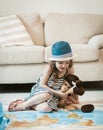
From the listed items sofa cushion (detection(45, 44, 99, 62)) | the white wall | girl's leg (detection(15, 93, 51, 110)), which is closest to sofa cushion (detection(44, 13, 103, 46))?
the white wall

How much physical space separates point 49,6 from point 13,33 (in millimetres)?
665

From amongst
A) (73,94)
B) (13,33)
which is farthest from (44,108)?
(13,33)

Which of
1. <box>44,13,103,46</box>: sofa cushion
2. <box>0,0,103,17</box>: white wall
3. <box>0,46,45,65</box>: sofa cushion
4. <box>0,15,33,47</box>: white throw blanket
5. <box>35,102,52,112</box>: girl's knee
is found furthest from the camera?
<box>0,0,103,17</box>: white wall

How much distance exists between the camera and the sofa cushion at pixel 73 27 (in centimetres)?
353

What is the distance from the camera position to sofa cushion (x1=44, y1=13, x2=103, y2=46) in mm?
3525

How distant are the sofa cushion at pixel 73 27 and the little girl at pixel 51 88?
3.98ft

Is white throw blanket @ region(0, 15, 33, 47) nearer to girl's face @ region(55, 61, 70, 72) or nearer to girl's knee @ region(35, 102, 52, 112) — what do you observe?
girl's face @ region(55, 61, 70, 72)

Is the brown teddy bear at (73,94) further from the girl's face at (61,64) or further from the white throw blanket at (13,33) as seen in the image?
the white throw blanket at (13,33)

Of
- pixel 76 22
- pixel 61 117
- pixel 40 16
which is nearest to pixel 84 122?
pixel 61 117

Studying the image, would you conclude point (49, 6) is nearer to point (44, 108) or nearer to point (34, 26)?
point (34, 26)

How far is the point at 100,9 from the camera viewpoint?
3803 mm

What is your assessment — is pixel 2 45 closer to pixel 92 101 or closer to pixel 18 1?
pixel 18 1

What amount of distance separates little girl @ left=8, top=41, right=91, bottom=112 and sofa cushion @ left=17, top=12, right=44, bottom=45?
127 cm

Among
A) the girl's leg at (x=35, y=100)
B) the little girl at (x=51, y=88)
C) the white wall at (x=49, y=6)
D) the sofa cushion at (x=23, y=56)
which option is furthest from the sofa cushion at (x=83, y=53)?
the white wall at (x=49, y=6)
